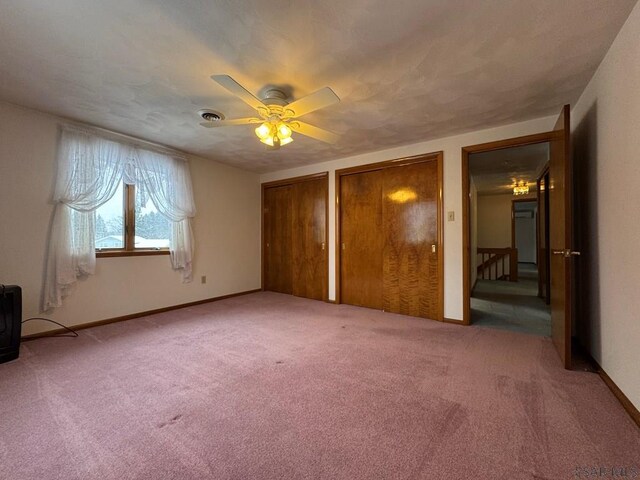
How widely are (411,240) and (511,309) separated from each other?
1922mm

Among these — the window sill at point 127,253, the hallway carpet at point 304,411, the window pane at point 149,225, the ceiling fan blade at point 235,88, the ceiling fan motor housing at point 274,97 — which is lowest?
the hallway carpet at point 304,411

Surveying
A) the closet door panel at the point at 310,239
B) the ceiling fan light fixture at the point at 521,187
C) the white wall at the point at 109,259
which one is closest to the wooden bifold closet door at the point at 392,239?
the closet door panel at the point at 310,239

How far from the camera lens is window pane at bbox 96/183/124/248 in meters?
3.20

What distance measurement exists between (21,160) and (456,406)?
4395 millimetres

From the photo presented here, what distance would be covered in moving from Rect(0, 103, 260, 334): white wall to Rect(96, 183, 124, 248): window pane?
0.22m

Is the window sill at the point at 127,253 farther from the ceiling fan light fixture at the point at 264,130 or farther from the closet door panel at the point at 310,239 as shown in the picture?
the ceiling fan light fixture at the point at 264,130

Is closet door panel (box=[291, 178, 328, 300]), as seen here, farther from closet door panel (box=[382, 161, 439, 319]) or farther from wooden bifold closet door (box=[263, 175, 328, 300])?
closet door panel (box=[382, 161, 439, 319])

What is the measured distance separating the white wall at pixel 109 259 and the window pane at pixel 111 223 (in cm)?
22

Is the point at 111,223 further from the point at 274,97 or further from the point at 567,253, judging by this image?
the point at 567,253

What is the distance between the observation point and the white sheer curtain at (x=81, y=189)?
2830 mm

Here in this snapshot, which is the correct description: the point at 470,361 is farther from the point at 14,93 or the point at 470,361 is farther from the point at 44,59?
the point at 14,93

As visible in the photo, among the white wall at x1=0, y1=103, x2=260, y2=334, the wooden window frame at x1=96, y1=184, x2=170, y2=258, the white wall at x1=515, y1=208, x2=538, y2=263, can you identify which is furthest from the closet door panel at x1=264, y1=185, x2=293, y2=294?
the white wall at x1=515, y1=208, x2=538, y2=263

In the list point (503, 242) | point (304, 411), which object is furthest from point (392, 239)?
point (503, 242)

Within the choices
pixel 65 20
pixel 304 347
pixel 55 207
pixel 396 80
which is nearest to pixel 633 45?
pixel 396 80
